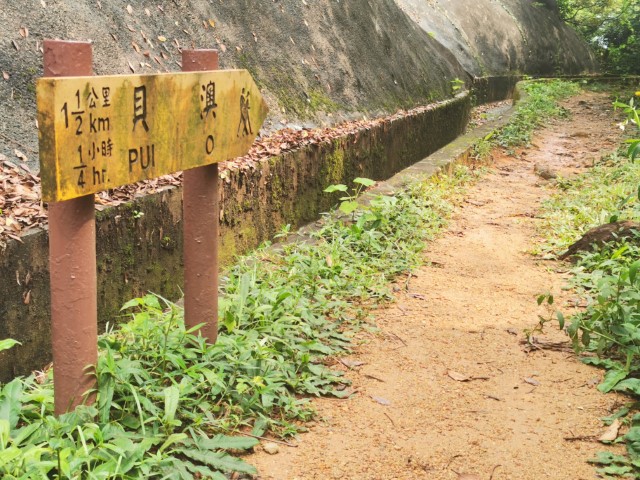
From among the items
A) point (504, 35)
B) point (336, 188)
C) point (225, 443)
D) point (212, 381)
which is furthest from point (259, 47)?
point (504, 35)

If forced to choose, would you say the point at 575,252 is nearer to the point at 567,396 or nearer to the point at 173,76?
the point at 567,396

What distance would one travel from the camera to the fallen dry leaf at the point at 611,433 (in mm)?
3330

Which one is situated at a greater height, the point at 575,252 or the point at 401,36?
the point at 401,36

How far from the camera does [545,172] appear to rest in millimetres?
10320

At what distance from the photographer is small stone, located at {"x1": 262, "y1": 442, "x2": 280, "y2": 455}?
3141 mm

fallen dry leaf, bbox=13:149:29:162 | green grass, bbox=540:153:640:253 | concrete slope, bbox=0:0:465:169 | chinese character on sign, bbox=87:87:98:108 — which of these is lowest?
green grass, bbox=540:153:640:253

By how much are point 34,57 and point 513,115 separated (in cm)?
1147

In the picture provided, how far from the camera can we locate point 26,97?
4.89 meters

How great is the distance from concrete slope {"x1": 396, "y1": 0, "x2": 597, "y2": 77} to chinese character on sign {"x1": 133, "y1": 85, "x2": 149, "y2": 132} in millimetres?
15106

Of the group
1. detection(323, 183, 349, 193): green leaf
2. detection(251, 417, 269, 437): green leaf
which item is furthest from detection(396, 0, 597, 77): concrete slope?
detection(251, 417, 269, 437): green leaf

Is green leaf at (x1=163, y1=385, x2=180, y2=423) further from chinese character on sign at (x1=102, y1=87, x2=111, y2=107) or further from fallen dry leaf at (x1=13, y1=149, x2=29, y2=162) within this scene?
fallen dry leaf at (x1=13, y1=149, x2=29, y2=162)

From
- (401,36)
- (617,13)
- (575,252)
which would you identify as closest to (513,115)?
(401,36)

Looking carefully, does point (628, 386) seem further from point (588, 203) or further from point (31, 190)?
point (588, 203)

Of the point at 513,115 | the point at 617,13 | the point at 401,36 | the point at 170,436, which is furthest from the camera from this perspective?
the point at 617,13
